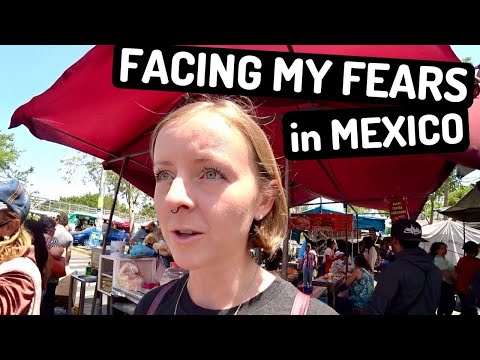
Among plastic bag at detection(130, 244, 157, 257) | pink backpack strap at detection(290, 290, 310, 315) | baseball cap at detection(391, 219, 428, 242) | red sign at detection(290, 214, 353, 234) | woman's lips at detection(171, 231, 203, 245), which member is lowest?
plastic bag at detection(130, 244, 157, 257)

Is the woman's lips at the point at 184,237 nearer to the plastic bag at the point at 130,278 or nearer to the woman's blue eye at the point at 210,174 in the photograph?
the woman's blue eye at the point at 210,174

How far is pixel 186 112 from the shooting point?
3.34 feet

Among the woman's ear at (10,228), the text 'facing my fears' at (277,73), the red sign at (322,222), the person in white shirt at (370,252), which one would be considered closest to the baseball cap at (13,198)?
the woman's ear at (10,228)

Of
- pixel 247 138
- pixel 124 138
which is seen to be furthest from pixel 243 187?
pixel 124 138

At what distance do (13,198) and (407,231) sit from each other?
114 inches

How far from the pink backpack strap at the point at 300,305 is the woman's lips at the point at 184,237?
12.8 inches

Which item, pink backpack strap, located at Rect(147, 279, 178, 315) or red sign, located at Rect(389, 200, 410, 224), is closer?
pink backpack strap, located at Rect(147, 279, 178, 315)

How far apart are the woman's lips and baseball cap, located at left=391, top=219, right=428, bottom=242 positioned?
2.67 meters

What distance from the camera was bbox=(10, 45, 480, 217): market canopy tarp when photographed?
2.22 m

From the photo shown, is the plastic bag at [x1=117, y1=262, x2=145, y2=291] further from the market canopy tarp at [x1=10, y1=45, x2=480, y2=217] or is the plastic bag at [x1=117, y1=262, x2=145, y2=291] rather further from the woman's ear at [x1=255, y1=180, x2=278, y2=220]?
the woman's ear at [x1=255, y1=180, x2=278, y2=220]

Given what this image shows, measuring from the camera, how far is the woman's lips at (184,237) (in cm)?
93

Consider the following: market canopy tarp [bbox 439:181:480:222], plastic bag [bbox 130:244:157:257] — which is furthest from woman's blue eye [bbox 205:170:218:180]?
market canopy tarp [bbox 439:181:480:222]
